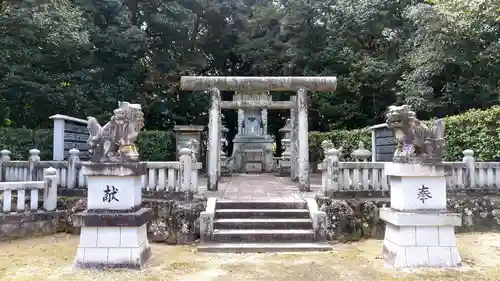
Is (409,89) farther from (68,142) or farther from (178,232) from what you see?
(68,142)

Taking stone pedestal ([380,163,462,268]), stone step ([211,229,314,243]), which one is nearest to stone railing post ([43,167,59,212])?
stone step ([211,229,314,243])

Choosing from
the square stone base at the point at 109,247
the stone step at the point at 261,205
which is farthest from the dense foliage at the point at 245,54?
the square stone base at the point at 109,247

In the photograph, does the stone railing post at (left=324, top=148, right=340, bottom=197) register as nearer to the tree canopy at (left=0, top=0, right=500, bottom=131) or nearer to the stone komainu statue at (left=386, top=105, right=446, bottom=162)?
the stone komainu statue at (left=386, top=105, right=446, bottom=162)

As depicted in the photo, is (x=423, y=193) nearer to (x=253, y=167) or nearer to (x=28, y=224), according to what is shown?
(x=28, y=224)

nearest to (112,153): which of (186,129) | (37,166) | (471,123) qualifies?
(37,166)

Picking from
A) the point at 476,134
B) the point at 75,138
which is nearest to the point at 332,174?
the point at 476,134

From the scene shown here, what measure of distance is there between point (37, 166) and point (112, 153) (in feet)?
13.6

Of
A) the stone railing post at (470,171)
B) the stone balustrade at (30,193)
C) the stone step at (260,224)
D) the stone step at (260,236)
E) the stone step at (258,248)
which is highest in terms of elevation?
the stone railing post at (470,171)

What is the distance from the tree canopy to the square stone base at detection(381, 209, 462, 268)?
27.7 feet

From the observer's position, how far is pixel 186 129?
1617 centimetres

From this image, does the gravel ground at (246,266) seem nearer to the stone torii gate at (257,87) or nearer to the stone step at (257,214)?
the stone step at (257,214)

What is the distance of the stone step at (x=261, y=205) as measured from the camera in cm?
749

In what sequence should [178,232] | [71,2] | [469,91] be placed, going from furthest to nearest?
[71,2] < [469,91] < [178,232]

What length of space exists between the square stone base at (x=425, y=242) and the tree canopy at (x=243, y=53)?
27.7ft
